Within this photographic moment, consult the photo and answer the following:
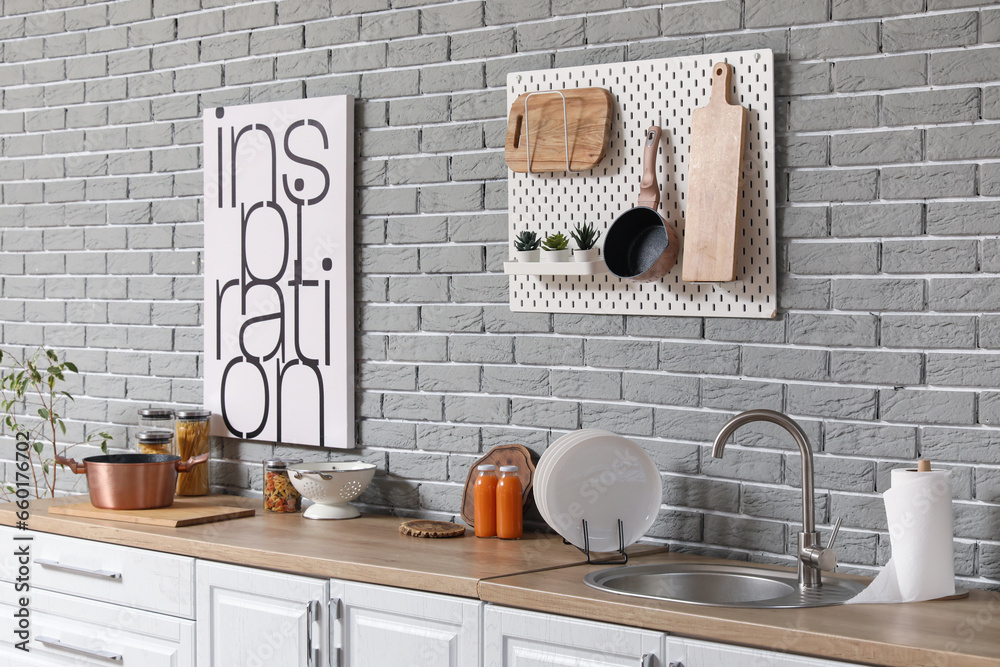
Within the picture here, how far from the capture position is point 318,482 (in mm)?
2754

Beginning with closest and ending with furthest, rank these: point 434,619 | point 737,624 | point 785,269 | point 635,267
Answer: point 737,624 → point 434,619 → point 785,269 → point 635,267

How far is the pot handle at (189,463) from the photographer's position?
9.56 ft

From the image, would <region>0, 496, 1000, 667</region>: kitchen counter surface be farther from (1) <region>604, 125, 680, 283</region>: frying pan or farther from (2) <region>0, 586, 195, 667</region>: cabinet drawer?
(1) <region>604, 125, 680, 283</region>: frying pan

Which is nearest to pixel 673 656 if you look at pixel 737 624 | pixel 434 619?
pixel 737 624

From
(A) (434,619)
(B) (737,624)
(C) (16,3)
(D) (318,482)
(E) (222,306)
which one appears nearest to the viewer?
(B) (737,624)

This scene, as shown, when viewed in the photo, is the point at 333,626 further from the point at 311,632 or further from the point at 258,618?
the point at 258,618

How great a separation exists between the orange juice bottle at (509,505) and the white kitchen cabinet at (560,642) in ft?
1.52

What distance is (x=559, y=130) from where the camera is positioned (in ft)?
8.36

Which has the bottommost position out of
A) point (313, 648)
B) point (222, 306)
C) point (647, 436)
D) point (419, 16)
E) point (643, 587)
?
point (313, 648)

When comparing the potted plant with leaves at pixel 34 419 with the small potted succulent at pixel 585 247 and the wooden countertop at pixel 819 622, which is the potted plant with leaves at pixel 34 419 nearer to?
the small potted succulent at pixel 585 247

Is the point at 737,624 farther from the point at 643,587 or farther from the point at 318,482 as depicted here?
the point at 318,482

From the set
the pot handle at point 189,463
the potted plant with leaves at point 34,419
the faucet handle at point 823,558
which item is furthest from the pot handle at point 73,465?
the faucet handle at point 823,558

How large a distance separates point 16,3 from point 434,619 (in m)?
2.74

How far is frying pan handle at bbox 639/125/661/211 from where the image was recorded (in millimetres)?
2420
